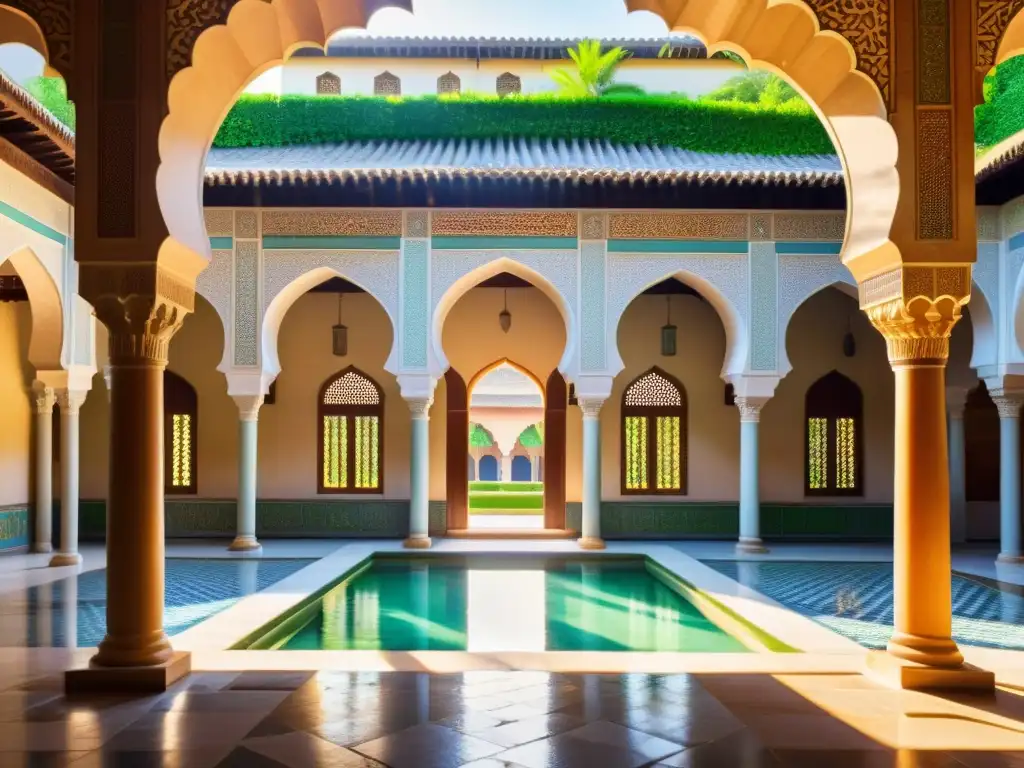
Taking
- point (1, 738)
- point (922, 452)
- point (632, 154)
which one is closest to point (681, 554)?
point (632, 154)

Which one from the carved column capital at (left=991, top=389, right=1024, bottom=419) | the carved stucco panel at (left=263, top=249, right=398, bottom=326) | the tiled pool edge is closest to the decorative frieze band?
the carved stucco panel at (left=263, top=249, right=398, bottom=326)

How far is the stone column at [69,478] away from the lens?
39.3 ft

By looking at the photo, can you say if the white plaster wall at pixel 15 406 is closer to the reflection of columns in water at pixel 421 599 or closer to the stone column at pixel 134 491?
the reflection of columns in water at pixel 421 599

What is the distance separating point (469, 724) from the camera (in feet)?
15.3

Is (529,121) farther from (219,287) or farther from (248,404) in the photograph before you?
(248,404)

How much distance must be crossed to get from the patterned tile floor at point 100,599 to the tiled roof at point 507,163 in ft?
17.3

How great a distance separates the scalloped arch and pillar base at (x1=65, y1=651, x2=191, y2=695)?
2450 millimetres

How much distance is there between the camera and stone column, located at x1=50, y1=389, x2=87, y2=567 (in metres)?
12.0

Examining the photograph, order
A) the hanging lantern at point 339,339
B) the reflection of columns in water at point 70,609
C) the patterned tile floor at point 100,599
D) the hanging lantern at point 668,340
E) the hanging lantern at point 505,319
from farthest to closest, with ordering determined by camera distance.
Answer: the hanging lantern at point 668,340
the hanging lantern at point 339,339
the hanging lantern at point 505,319
the patterned tile floor at point 100,599
the reflection of columns in water at point 70,609

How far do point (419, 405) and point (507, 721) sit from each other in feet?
28.8

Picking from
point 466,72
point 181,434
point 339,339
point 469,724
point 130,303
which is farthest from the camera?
point 466,72

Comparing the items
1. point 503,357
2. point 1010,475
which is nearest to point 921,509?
point 1010,475

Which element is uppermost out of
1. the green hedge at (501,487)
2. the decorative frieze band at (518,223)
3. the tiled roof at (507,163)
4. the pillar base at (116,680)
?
the tiled roof at (507,163)

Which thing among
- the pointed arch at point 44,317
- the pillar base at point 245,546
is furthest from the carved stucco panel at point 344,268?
the pillar base at point 245,546
